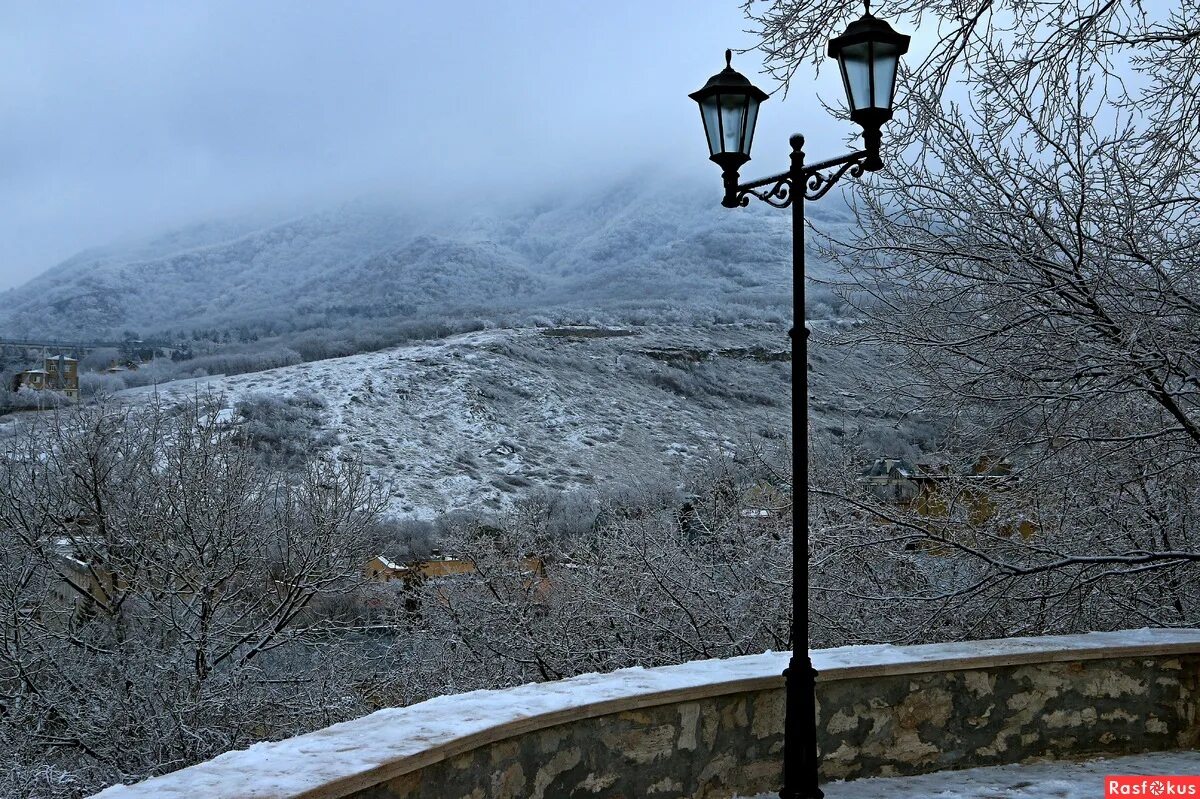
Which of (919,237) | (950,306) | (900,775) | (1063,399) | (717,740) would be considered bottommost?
(900,775)

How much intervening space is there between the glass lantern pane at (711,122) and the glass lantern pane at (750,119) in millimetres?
137

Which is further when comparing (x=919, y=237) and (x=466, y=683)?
(x=466, y=683)

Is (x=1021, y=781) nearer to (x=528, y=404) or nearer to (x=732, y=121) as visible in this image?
(x=732, y=121)

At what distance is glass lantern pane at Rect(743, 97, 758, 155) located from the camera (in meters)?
5.14

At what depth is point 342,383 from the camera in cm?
6062

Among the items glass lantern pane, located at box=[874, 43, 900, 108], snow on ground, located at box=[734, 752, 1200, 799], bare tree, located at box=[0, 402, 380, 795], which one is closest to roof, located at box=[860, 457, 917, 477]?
bare tree, located at box=[0, 402, 380, 795]

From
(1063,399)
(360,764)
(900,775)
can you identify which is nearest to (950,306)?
(1063,399)

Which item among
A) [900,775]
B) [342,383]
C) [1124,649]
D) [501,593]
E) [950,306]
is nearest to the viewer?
[900,775]

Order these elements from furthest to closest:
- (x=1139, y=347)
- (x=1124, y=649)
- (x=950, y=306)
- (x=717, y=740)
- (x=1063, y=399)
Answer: (x=950, y=306), (x=1063, y=399), (x=1139, y=347), (x=1124, y=649), (x=717, y=740)

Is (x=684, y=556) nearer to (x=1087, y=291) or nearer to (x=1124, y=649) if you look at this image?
(x=1087, y=291)

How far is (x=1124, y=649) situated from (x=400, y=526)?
3312cm

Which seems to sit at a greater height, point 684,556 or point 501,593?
point 684,556

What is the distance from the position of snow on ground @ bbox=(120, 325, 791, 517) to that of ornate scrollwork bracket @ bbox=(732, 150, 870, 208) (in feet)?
119

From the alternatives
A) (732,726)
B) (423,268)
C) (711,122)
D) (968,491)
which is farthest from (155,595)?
(423,268)
